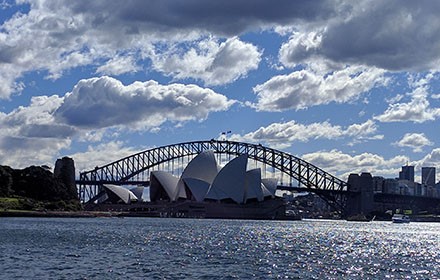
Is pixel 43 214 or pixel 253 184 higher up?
pixel 253 184

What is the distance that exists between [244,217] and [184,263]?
137825 mm

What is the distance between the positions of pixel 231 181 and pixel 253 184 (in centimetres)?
689

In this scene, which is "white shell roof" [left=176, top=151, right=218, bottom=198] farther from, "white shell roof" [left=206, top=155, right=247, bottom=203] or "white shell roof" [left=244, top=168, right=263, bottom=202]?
"white shell roof" [left=244, top=168, right=263, bottom=202]

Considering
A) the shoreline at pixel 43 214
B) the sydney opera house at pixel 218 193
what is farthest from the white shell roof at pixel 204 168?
the shoreline at pixel 43 214

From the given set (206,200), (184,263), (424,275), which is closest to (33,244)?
(184,263)

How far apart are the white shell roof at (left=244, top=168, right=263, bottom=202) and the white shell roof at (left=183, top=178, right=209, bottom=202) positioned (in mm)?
9800

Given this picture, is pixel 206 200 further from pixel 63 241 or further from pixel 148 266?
pixel 148 266

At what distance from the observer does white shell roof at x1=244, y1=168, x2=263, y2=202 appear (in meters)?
185

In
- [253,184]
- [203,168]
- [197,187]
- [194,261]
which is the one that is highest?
[203,168]

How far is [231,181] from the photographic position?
181125 mm

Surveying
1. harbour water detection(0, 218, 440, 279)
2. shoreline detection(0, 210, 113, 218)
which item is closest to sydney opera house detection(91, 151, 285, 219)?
shoreline detection(0, 210, 113, 218)

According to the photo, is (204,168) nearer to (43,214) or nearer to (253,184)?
(253,184)

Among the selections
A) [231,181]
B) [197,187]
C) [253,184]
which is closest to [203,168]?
[197,187]

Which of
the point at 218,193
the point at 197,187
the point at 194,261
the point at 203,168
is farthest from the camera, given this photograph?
the point at 203,168
